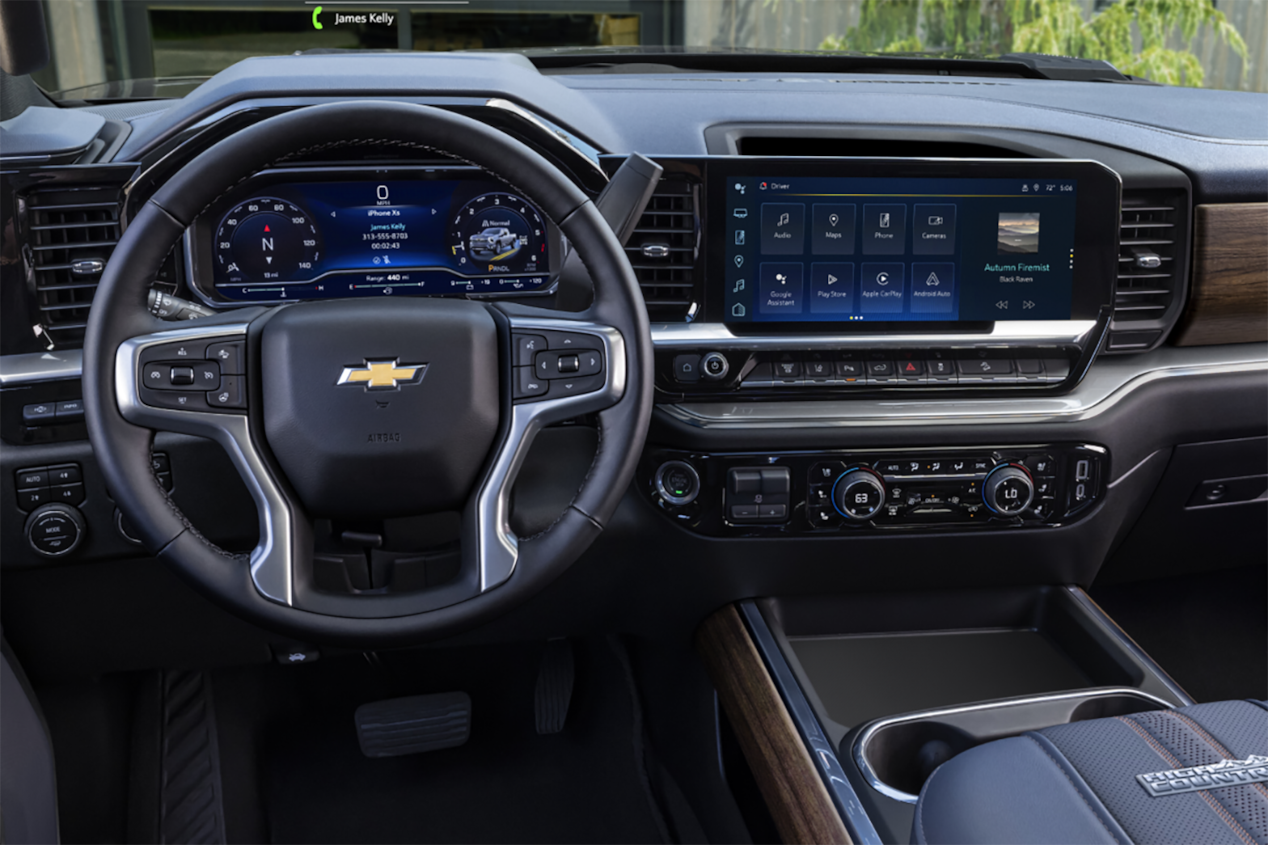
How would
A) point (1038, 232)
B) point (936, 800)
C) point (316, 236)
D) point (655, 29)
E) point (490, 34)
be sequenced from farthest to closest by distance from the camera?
point (655, 29) → point (490, 34) → point (1038, 232) → point (316, 236) → point (936, 800)

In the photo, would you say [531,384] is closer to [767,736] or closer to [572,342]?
[572,342]

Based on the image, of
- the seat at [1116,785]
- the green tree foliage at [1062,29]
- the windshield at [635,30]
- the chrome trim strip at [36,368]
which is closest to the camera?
the seat at [1116,785]

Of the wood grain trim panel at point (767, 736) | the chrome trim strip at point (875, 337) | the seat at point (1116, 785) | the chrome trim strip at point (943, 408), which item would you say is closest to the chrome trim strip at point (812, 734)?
the wood grain trim panel at point (767, 736)

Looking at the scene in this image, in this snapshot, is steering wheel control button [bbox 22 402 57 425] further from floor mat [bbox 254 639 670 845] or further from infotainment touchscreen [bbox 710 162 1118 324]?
infotainment touchscreen [bbox 710 162 1118 324]

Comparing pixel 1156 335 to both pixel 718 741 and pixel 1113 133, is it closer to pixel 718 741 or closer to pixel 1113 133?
pixel 1113 133

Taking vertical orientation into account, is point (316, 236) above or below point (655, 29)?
below

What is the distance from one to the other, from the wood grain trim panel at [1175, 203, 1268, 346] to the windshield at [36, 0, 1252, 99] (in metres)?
0.70

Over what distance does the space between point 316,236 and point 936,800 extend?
0.92 metres

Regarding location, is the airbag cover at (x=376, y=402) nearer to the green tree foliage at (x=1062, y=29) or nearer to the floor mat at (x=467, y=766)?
the floor mat at (x=467, y=766)

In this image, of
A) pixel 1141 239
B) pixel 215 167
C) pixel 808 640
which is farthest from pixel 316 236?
pixel 1141 239

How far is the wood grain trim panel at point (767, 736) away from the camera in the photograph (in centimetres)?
111

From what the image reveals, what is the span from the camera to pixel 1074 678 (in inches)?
55.0

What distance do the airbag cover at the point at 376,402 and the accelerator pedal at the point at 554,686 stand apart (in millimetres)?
825

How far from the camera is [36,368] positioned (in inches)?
47.5
